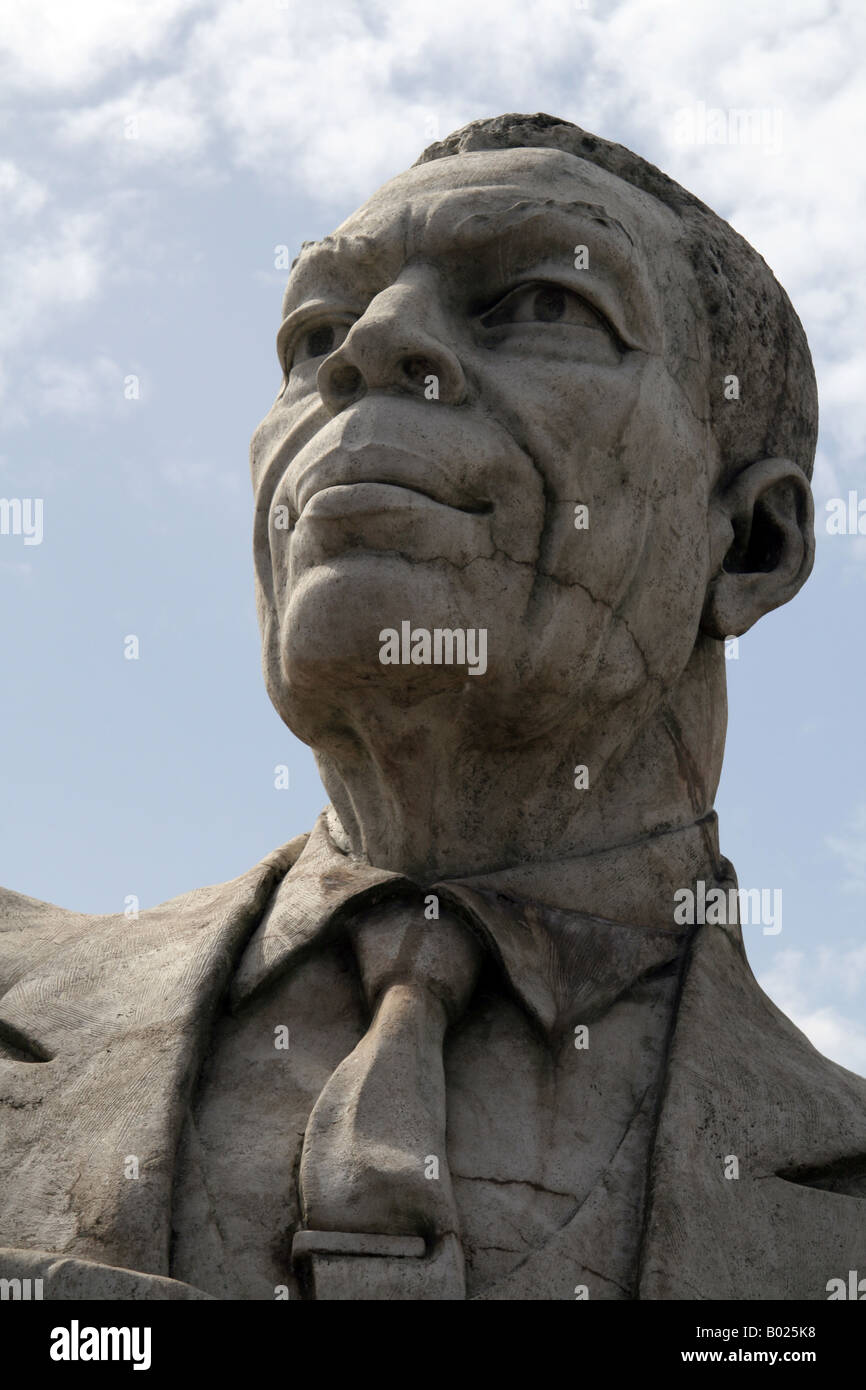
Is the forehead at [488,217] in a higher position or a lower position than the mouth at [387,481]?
higher

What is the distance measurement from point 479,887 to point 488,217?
1910 millimetres

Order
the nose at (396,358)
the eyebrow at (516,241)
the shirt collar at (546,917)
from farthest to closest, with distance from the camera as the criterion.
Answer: the eyebrow at (516,241)
the nose at (396,358)
the shirt collar at (546,917)

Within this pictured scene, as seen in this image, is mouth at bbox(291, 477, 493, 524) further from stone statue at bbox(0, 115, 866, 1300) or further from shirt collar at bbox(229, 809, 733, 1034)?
shirt collar at bbox(229, 809, 733, 1034)

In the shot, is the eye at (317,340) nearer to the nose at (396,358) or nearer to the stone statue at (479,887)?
the stone statue at (479,887)

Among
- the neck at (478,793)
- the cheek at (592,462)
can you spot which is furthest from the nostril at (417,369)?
the neck at (478,793)

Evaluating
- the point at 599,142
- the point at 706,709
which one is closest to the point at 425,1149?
the point at 706,709

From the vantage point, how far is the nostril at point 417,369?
6523mm

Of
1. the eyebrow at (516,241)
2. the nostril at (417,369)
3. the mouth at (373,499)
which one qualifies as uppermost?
the eyebrow at (516,241)

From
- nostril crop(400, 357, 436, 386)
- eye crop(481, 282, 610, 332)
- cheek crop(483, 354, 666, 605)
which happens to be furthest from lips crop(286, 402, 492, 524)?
eye crop(481, 282, 610, 332)

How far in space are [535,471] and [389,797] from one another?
3.29 ft

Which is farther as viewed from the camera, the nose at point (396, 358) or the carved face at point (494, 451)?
the nose at point (396, 358)

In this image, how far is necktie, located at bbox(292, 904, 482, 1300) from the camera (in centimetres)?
559

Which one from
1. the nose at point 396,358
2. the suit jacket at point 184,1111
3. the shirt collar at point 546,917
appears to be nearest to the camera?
the suit jacket at point 184,1111
